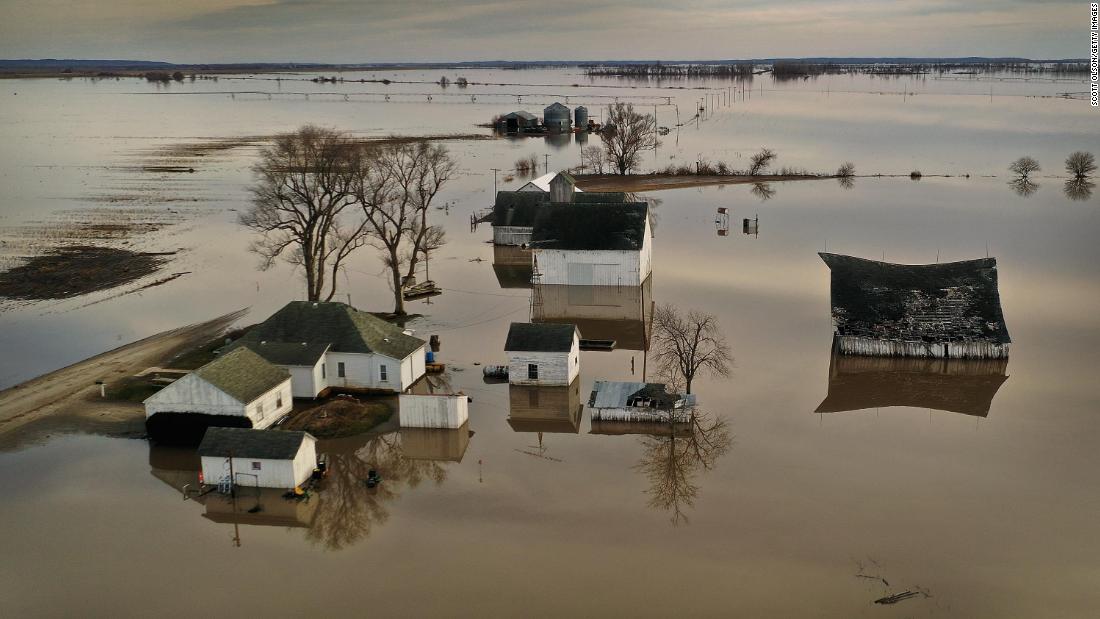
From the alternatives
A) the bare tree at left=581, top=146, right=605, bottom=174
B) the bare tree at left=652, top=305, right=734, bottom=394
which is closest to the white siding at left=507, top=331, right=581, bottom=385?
the bare tree at left=652, top=305, right=734, bottom=394

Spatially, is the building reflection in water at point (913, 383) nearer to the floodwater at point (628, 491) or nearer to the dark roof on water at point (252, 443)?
the floodwater at point (628, 491)

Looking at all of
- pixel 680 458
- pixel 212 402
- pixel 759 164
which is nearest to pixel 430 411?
pixel 212 402

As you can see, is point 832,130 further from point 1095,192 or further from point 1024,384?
point 1024,384

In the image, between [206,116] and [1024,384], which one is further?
[206,116]

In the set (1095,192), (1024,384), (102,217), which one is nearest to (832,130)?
(1095,192)

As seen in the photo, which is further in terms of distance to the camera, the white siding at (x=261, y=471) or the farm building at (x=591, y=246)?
the farm building at (x=591, y=246)

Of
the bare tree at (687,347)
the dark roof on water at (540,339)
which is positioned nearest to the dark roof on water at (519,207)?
the bare tree at (687,347)
